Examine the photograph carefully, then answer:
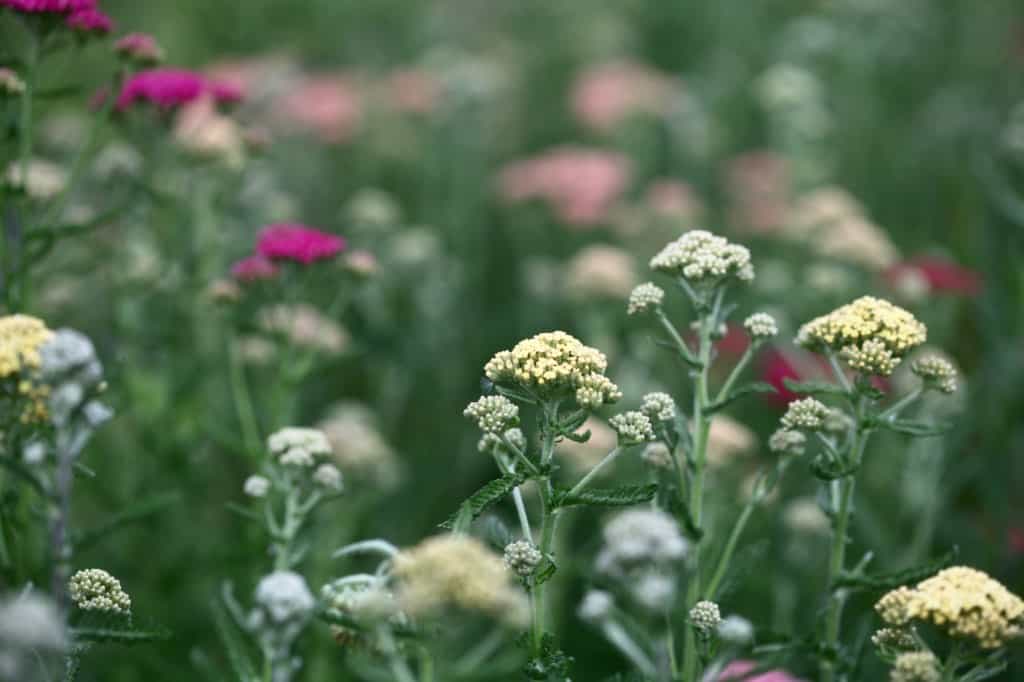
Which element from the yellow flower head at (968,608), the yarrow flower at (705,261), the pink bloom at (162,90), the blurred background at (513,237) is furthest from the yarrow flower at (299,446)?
the pink bloom at (162,90)

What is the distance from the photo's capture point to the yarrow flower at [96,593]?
164 centimetres

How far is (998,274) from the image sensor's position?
4020mm

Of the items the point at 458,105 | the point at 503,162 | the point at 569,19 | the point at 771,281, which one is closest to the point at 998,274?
the point at 771,281

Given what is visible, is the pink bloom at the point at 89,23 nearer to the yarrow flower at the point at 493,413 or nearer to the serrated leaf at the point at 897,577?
the yarrow flower at the point at 493,413

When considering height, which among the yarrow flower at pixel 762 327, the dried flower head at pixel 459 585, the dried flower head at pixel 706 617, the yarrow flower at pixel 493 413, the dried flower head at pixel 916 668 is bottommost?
the dried flower head at pixel 916 668

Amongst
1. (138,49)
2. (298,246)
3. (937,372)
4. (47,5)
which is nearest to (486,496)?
(937,372)

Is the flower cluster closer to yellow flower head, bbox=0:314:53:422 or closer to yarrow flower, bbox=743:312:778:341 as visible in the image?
yarrow flower, bbox=743:312:778:341

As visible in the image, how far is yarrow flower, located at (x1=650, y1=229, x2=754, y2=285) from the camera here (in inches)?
75.9

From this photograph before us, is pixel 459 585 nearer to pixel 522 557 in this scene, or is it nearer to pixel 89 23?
pixel 522 557

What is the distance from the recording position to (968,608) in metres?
1.56

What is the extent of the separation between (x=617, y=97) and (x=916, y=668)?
4756 mm

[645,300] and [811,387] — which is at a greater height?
[645,300]

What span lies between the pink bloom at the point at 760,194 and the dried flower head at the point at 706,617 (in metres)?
3.82

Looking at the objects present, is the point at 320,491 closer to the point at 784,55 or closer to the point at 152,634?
the point at 152,634
